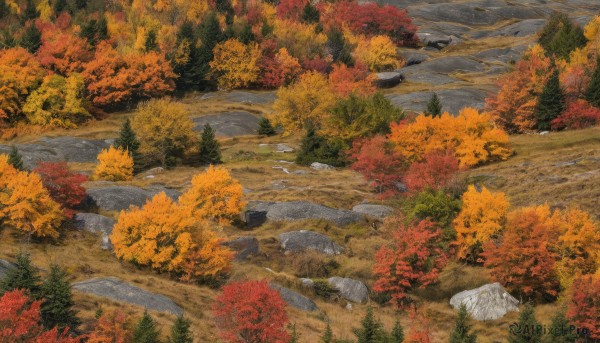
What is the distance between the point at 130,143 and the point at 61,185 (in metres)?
28.6

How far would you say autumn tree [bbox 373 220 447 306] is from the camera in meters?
65.1

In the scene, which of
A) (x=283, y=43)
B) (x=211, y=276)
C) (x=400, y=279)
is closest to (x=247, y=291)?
(x=211, y=276)

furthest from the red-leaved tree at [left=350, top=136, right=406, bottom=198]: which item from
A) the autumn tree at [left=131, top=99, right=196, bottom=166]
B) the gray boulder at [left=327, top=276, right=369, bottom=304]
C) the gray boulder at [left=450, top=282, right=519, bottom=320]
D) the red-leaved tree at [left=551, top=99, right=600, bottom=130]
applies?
the red-leaved tree at [left=551, top=99, right=600, bottom=130]

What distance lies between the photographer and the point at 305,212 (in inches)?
3135

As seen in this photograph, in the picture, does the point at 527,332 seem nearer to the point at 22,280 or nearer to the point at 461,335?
the point at 461,335

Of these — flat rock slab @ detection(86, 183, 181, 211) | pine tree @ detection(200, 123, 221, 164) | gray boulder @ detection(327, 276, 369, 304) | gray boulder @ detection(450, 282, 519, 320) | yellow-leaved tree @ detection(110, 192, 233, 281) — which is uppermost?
yellow-leaved tree @ detection(110, 192, 233, 281)

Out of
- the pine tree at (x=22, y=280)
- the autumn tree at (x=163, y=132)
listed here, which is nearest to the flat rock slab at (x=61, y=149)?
the autumn tree at (x=163, y=132)

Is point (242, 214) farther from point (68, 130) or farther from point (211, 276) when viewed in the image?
point (68, 130)

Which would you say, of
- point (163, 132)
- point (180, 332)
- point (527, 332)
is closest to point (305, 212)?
point (163, 132)

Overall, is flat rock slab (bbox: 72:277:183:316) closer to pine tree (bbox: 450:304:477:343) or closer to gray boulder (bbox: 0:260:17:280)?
gray boulder (bbox: 0:260:17:280)

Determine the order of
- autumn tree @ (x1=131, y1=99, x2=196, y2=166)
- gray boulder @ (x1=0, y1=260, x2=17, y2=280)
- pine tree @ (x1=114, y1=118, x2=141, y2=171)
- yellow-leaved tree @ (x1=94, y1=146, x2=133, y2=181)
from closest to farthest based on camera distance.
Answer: gray boulder @ (x1=0, y1=260, x2=17, y2=280) → yellow-leaved tree @ (x1=94, y1=146, x2=133, y2=181) → pine tree @ (x1=114, y1=118, x2=141, y2=171) → autumn tree @ (x1=131, y1=99, x2=196, y2=166)

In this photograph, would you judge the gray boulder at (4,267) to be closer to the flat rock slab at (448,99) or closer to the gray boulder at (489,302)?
Answer: the gray boulder at (489,302)

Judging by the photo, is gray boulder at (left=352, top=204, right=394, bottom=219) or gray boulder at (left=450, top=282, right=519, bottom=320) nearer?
gray boulder at (left=450, top=282, right=519, bottom=320)

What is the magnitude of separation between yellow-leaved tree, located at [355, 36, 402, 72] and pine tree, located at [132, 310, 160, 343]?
127319mm
